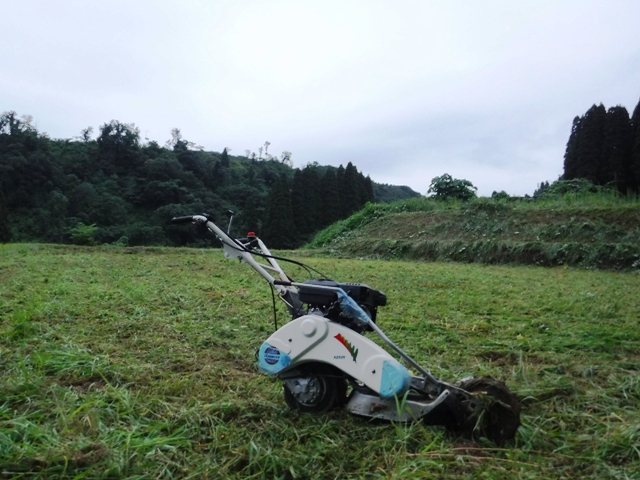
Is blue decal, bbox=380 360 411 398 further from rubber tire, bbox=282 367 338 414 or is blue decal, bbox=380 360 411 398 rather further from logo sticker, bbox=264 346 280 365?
logo sticker, bbox=264 346 280 365

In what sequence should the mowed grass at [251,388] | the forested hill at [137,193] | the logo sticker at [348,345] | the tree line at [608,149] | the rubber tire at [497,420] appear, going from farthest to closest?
1. the forested hill at [137,193]
2. the tree line at [608,149]
3. the logo sticker at [348,345]
4. the rubber tire at [497,420]
5. the mowed grass at [251,388]

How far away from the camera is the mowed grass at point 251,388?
2.05m

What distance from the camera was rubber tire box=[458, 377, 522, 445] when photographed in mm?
2234

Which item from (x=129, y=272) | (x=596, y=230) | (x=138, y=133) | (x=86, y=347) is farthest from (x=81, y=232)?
(x=138, y=133)

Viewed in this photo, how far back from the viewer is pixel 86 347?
147 inches

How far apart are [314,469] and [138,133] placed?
4674 cm

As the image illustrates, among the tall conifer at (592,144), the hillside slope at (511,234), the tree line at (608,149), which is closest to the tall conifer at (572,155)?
the tree line at (608,149)

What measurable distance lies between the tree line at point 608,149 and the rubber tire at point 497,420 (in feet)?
61.2

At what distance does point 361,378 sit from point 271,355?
1.64ft

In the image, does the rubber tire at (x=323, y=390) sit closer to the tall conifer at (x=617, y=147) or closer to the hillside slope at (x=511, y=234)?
the hillside slope at (x=511, y=234)

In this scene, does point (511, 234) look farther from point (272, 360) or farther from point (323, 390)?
point (272, 360)

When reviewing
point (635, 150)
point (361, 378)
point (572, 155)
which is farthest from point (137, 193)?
point (361, 378)

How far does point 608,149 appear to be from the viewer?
20000 millimetres

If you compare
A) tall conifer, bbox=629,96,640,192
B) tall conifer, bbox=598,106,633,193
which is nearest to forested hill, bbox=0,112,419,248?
tall conifer, bbox=598,106,633,193
